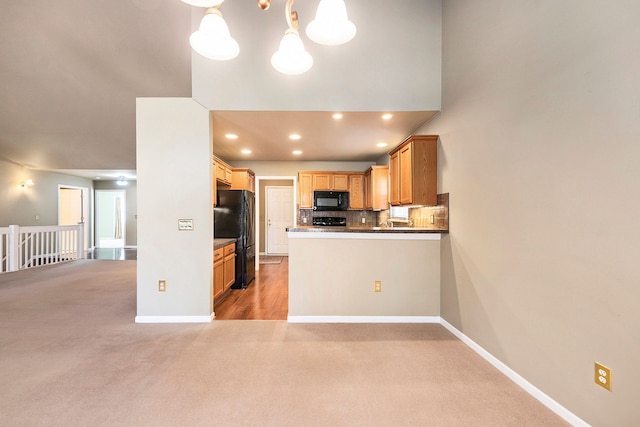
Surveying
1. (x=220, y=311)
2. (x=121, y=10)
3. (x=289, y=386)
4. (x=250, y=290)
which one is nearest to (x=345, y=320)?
(x=289, y=386)

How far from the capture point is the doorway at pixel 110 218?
9.36 m

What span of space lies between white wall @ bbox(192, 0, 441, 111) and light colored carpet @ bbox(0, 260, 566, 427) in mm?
2396

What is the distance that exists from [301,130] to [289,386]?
2.97 m

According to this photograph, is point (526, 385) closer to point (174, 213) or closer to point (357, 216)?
point (174, 213)

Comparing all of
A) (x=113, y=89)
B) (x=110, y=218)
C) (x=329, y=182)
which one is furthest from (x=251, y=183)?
(x=110, y=218)

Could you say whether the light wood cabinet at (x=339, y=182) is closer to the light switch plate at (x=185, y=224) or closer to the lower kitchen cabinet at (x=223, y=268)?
the lower kitchen cabinet at (x=223, y=268)

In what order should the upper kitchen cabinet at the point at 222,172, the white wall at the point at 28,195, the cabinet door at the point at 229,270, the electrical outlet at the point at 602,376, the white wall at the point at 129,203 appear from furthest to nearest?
1. the white wall at the point at 129,203
2. the white wall at the point at 28,195
3. the upper kitchen cabinet at the point at 222,172
4. the cabinet door at the point at 229,270
5. the electrical outlet at the point at 602,376

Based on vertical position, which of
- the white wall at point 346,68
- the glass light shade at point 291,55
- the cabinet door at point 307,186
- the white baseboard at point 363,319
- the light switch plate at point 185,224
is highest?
the white wall at point 346,68

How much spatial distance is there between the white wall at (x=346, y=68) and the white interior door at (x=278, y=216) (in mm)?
4828

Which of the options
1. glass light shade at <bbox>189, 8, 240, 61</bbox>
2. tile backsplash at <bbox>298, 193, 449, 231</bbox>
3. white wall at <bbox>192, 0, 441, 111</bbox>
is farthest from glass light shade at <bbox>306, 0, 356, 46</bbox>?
tile backsplash at <bbox>298, 193, 449, 231</bbox>

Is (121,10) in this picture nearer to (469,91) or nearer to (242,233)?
(242,233)

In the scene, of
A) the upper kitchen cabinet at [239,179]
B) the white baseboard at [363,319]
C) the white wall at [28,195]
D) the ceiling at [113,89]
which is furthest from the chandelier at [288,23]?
the white wall at [28,195]

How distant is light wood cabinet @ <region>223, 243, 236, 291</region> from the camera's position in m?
3.90

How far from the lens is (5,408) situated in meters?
1.70
